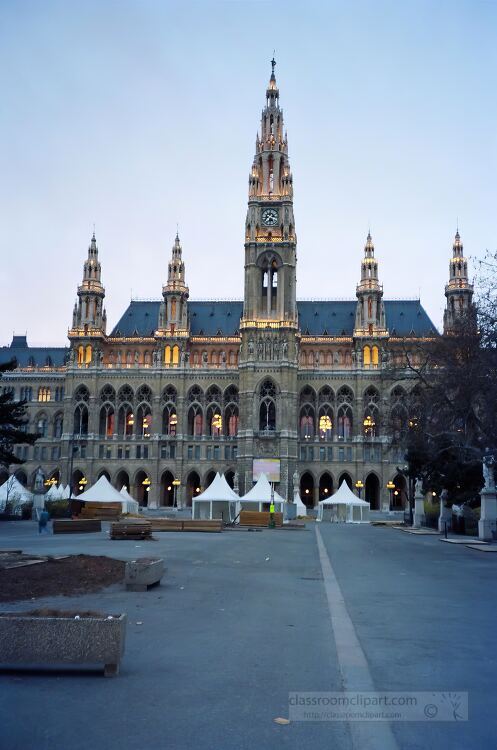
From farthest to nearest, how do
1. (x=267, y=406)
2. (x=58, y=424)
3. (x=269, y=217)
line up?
(x=58, y=424)
(x=269, y=217)
(x=267, y=406)

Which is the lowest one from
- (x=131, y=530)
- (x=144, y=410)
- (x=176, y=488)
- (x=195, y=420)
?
(x=131, y=530)

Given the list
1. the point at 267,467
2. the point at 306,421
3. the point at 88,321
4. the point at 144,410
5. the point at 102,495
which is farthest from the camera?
the point at 88,321

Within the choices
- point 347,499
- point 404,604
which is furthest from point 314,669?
point 347,499

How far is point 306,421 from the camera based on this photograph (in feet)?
319

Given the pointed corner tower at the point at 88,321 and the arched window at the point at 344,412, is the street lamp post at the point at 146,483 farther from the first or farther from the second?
the arched window at the point at 344,412

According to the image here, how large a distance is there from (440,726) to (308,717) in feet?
4.17

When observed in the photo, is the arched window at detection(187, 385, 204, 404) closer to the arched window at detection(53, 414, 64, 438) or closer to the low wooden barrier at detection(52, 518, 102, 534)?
the arched window at detection(53, 414, 64, 438)

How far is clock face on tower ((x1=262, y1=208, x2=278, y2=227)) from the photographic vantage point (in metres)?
96.4

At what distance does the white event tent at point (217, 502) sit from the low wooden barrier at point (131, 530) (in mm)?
24275

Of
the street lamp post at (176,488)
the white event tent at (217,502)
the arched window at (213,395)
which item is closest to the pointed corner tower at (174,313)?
the arched window at (213,395)

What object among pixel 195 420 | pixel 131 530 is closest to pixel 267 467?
pixel 195 420

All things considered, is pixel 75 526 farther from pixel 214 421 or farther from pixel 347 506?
pixel 214 421

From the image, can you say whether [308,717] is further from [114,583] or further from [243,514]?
[243,514]

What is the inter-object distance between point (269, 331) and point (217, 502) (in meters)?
37.4
